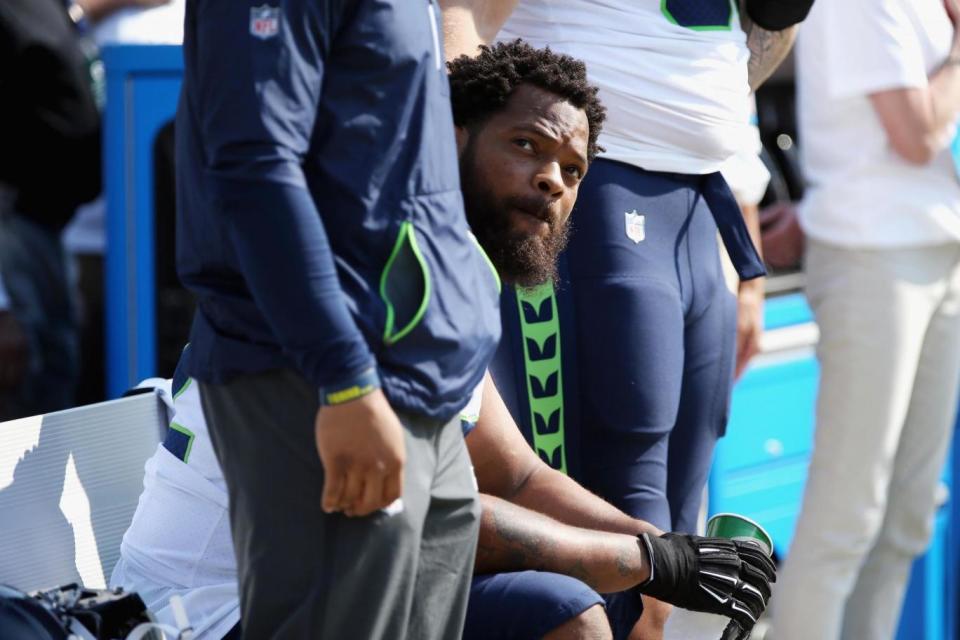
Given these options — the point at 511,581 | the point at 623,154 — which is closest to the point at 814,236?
Result: the point at 623,154

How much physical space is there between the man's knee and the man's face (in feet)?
1.45

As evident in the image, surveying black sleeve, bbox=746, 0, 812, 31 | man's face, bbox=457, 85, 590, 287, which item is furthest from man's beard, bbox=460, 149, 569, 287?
black sleeve, bbox=746, 0, 812, 31

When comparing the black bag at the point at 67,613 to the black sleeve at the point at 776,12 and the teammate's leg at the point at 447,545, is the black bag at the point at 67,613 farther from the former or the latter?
the black sleeve at the point at 776,12

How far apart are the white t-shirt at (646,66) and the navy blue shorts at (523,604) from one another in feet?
2.41

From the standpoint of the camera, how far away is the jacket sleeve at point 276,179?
1.44 metres

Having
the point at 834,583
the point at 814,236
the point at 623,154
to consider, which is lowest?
the point at 834,583

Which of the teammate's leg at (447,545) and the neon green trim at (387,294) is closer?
the neon green trim at (387,294)

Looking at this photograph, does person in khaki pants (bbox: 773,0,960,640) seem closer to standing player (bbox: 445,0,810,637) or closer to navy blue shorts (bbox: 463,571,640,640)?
standing player (bbox: 445,0,810,637)

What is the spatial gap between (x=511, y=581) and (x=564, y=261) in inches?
22.6

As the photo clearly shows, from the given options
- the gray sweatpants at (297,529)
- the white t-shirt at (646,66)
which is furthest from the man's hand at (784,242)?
the gray sweatpants at (297,529)

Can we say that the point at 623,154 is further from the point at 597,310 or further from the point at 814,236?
the point at 814,236

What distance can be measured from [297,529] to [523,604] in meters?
0.46

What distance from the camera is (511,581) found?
1.93m

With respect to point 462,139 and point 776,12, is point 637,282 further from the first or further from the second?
point 776,12
